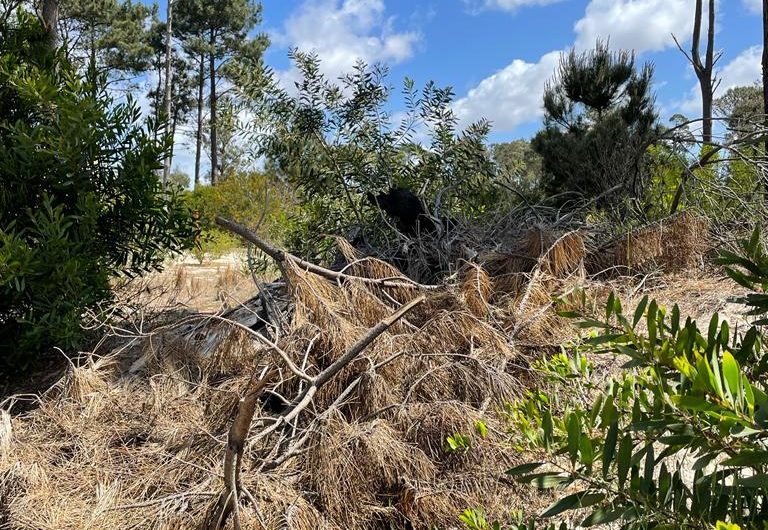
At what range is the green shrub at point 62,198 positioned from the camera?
3414 millimetres

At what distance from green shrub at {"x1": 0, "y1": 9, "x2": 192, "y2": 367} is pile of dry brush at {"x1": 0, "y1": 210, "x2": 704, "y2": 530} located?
0.50 m

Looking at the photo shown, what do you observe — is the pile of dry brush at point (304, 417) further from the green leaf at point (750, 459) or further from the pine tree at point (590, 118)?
the pine tree at point (590, 118)

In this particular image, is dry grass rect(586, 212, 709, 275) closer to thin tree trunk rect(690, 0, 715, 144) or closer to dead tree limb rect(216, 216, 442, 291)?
dead tree limb rect(216, 216, 442, 291)

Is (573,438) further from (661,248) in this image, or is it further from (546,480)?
(661,248)

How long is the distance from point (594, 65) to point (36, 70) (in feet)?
30.2

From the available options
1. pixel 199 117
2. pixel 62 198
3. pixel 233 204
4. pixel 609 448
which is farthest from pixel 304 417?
pixel 199 117

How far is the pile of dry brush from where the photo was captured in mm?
2342

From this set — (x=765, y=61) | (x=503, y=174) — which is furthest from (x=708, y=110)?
(x=503, y=174)

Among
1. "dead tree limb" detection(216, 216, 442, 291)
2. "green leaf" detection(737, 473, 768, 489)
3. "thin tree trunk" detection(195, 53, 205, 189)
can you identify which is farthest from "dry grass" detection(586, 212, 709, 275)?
"thin tree trunk" detection(195, 53, 205, 189)

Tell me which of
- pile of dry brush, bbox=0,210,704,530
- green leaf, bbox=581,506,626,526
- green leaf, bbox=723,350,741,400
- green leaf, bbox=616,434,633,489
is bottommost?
pile of dry brush, bbox=0,210,704,530

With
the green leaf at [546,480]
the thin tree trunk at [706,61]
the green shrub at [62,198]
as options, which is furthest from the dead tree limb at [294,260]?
the thin tree trunk at [706,61]

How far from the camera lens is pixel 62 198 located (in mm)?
3871

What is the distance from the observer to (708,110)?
400 inches

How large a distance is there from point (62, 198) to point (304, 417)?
2.41 meters
